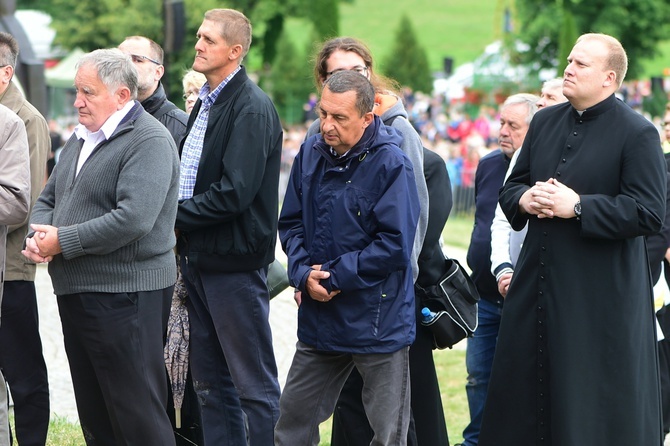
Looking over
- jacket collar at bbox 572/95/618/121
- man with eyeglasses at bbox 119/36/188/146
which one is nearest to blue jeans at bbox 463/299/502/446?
jacket collar at bbox 572/95/618/121

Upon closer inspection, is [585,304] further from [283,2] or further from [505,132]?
[283,2]

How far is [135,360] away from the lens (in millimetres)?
4648

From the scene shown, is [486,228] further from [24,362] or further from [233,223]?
[24,362]

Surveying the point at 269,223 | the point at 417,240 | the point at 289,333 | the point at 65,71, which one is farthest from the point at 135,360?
the point at 65,71

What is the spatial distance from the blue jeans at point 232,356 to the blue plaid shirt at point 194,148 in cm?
39

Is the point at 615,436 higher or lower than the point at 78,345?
lower

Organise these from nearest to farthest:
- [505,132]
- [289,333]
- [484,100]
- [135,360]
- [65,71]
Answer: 1. [135,360]
2. [505,132]
3. [289,333]
4. [484,100]
5. [65,71]

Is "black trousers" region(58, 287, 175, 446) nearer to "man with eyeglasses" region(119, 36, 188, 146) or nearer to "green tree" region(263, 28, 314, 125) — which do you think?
"man with eyeglasses" region(119, 36, 188, 146)

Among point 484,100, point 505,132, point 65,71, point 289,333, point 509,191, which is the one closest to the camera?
point 509,191

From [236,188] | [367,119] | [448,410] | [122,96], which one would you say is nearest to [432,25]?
[448,410]

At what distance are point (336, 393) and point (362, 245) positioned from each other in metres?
0.74

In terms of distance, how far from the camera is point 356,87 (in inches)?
182

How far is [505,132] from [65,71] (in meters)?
44.2

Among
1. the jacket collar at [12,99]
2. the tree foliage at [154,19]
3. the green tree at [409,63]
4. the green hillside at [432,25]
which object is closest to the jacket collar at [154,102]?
the jacket collar at [12,99]
